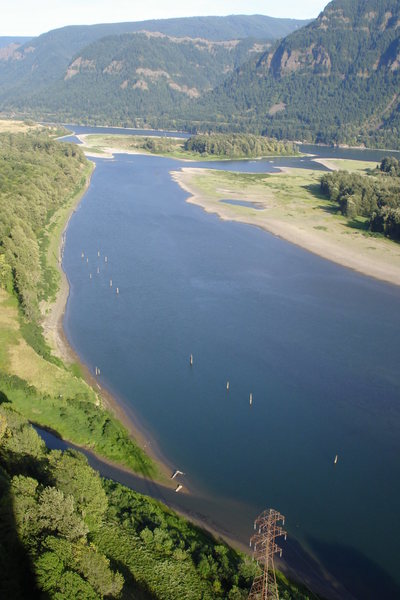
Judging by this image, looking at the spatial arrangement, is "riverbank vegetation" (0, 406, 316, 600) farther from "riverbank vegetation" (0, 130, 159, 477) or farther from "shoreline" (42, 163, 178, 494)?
"riverbank vegetation" (0, 130, 159, 477)

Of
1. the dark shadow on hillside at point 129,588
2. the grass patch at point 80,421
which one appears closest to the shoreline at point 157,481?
the grass patch at point 80,421

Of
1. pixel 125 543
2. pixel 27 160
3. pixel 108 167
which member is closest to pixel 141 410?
pixel 125 543

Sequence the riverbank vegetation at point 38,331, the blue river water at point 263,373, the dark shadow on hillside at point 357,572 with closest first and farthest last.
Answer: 1. the dark shadow on hillside at point 357,572
2. the blue river water at point 263,373
3. the riverbank vegetation at point 38,331

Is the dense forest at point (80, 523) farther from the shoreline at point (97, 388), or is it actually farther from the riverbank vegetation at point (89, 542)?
the shoreline at point (97, 388)

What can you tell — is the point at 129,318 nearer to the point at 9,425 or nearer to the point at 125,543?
the point at 9,425

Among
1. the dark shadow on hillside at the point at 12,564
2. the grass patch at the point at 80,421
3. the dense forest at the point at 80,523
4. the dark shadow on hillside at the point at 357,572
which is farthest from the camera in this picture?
the grass patch at the point at 80,421

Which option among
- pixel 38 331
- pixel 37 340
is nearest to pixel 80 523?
pixel 37 340
